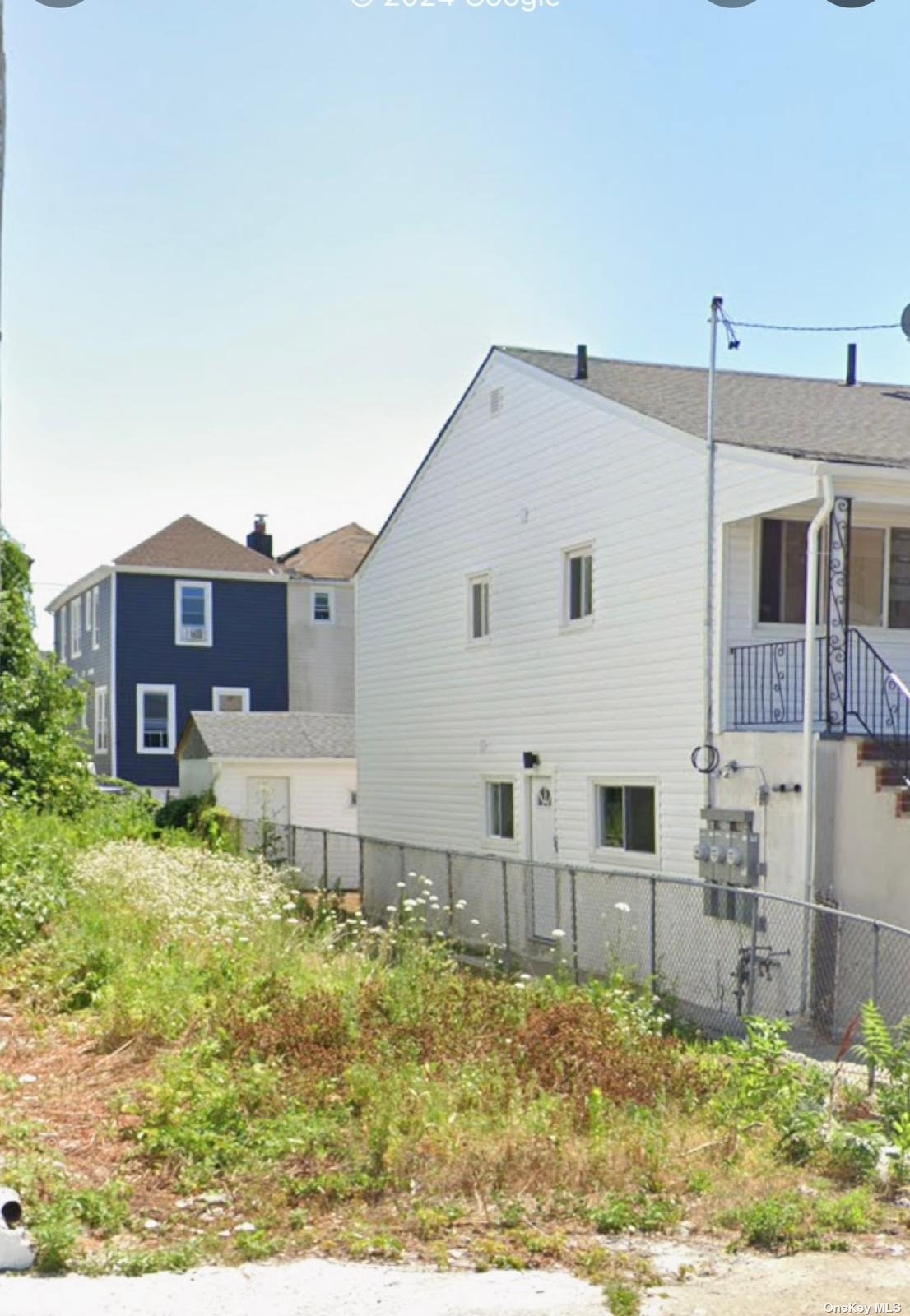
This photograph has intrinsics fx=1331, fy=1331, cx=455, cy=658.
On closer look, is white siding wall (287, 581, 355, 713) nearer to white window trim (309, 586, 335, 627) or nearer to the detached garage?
white window trim (309, 586, 335, 627)

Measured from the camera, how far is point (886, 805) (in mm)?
12539

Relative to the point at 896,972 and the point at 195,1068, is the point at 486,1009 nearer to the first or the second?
the point at 195,1068

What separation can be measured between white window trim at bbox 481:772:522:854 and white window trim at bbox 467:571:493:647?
197cm

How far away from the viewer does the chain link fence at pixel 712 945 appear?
10711 millimetres

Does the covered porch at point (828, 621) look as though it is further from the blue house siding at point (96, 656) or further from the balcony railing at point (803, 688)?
the blue house siding at point (96, 656)

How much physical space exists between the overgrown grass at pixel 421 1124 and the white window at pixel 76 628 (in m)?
29.9

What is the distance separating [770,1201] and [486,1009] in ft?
9.85

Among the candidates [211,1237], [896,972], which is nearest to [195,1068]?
[211,1237]

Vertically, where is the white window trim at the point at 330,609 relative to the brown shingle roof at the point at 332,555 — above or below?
below

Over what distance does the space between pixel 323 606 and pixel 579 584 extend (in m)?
20.7

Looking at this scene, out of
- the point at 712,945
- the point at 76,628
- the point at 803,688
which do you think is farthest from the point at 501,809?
the point at 76,628

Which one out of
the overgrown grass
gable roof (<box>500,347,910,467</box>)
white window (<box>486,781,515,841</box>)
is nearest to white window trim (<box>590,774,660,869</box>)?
white window (<box>486,781,515,841</box>)

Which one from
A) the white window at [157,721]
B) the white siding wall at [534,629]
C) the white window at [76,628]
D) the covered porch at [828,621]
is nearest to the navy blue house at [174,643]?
the white window at [157,721]

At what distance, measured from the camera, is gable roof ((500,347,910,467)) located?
13.9 m
